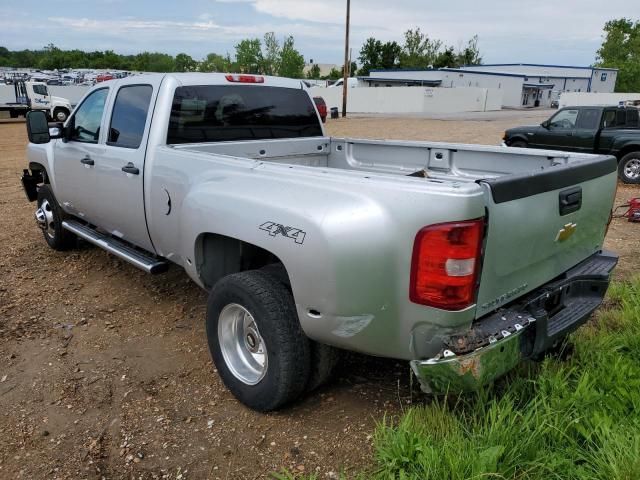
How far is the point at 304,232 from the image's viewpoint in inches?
97.2

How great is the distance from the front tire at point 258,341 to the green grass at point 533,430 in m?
0.56


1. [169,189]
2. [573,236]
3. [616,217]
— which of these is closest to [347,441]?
[573,236]

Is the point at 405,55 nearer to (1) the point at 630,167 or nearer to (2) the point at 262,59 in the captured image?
(2) the point at 262,59

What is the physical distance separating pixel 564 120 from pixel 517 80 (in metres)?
48.9

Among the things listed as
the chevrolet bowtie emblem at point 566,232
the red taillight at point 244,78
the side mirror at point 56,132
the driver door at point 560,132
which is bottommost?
the driver door at point 560,132

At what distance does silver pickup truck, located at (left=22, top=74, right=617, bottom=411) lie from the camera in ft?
7.49

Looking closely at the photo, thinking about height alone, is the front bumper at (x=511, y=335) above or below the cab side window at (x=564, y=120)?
below

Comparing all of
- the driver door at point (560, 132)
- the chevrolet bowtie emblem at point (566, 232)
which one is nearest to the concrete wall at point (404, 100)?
the driver door at point (560, 132)

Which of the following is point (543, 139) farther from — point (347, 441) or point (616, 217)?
point (347, 441)

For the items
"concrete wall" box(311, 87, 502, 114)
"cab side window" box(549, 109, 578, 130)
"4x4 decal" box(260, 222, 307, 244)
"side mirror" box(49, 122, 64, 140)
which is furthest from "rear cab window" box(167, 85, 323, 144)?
"concrete wall" box(311, 87, 502, 114)

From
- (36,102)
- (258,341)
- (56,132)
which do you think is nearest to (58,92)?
(36,102)

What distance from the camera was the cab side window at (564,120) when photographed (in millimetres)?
11773

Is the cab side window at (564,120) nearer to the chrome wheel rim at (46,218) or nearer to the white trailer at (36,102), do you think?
the chrome wheel rim at (46,218)

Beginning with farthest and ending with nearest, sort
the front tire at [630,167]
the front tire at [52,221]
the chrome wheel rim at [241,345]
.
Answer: the front tire at [630,167] < the front tire at [52,221] < the chrome wheel rim at [241,345]
